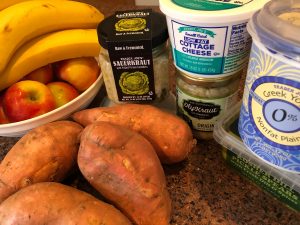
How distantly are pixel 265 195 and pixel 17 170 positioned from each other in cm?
43

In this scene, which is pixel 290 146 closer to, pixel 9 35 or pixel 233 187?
pixel 233 187

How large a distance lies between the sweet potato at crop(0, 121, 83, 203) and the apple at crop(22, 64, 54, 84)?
0.17m

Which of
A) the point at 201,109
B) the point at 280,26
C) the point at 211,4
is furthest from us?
the point at 201,109

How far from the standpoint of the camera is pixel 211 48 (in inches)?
20.9

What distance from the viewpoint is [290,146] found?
0.46m

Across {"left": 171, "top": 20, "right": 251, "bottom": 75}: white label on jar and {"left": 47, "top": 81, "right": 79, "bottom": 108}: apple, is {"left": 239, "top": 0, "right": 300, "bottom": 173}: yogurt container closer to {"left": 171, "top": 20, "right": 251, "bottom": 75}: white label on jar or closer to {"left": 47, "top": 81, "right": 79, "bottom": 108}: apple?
{"left": 171, "top": 20, "right": 251, "bottom": 75}: white label on jar

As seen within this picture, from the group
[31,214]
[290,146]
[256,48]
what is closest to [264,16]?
[256,48]

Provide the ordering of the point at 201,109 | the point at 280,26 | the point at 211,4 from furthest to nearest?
the point at 201,109 < the point at 211,4 < the point at 280,26

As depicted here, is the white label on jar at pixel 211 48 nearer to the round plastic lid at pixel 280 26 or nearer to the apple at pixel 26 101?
the round plastic lid at pixel 280 26

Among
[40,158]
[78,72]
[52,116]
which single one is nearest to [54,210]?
[40,158]

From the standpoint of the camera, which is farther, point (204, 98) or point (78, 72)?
point (78, 72)

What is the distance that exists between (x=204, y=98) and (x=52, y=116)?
303mm

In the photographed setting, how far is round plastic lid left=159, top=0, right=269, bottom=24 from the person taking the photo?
0.49 metres

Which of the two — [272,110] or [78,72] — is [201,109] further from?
[78,72]
